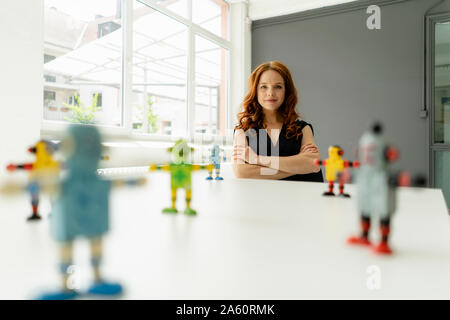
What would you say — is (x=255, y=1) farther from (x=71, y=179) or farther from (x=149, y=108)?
(x=71, y=179)

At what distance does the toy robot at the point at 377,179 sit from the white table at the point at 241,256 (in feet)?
0.16

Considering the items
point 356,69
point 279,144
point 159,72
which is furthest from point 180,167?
point 356,69

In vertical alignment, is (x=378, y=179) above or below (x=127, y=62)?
below

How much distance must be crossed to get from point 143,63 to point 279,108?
1649 mm

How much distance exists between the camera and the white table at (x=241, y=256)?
25 centimetres

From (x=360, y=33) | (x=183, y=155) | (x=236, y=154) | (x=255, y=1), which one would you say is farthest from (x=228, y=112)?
(x=183, y=155)

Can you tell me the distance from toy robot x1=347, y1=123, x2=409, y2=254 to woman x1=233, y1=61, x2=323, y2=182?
0.92 m

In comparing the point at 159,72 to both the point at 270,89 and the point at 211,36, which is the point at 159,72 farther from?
the point at 270,89

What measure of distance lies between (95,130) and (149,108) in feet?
8.49

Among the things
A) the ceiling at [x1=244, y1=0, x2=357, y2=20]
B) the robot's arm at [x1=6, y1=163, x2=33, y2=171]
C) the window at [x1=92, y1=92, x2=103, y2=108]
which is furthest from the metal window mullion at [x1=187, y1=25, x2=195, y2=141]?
the robot's arm at [x1=6, y1=163, x2=33, y2=171]

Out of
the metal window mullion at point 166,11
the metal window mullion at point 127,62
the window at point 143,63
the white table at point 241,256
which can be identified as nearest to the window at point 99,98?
the window at point 143,63

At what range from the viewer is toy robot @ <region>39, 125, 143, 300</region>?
0.77 ft

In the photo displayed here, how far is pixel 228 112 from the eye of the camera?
391 centimetres

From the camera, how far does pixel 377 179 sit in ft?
0.98
